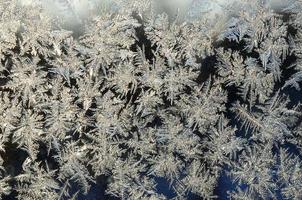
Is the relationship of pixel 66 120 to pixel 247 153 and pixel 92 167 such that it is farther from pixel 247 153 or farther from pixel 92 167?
pixel 247 153

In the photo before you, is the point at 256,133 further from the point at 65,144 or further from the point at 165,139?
the point at 65,144

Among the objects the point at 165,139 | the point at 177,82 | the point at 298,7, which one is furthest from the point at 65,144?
the point at 298,7

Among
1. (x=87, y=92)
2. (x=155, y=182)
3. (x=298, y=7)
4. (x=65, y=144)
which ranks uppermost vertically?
(x=298, y=7)

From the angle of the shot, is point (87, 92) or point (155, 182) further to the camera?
point (155, 182)

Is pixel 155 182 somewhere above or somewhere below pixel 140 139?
below

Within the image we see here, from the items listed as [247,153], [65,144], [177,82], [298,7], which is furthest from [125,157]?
[298,7]

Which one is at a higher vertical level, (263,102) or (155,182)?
(263,102)
